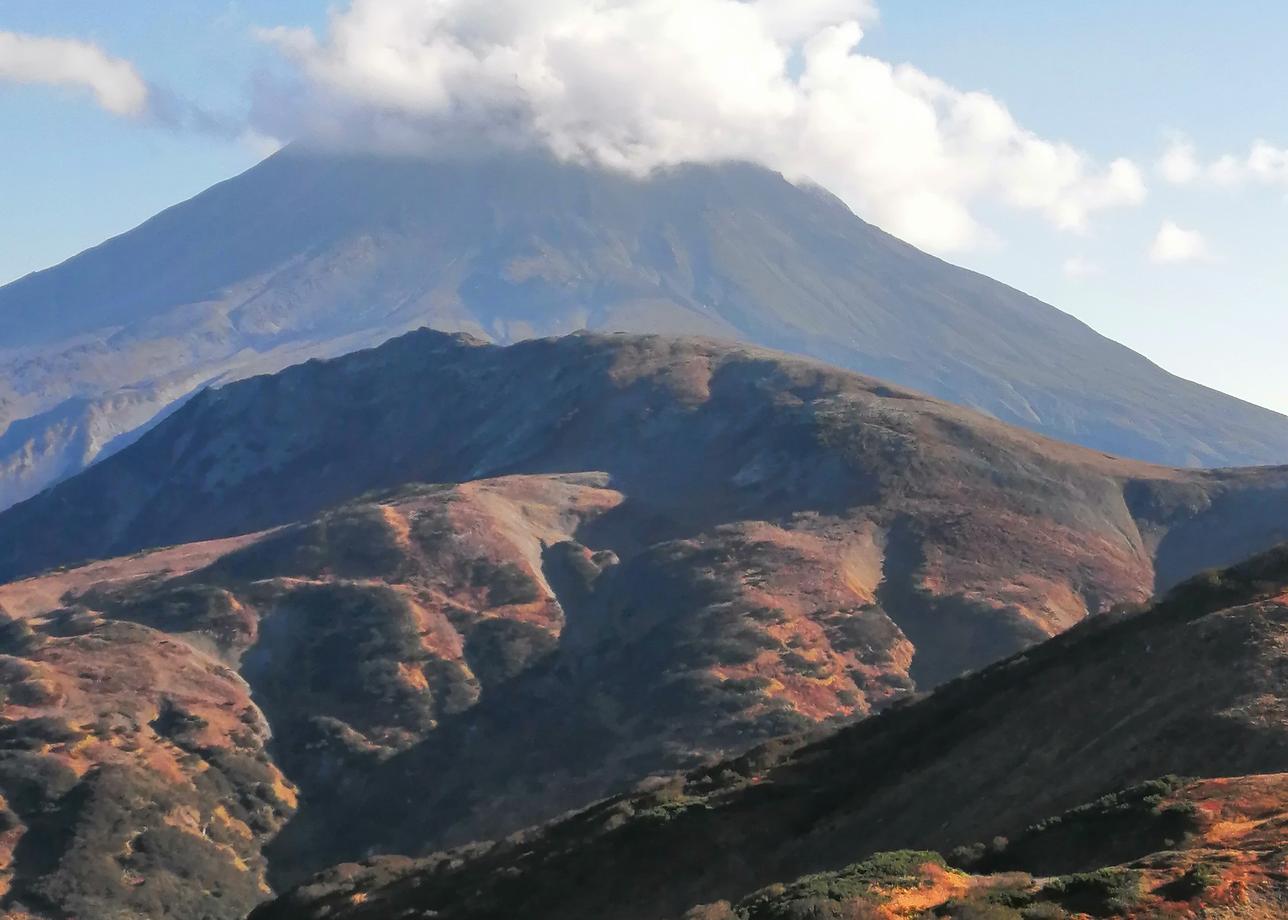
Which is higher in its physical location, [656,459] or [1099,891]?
[656,459]

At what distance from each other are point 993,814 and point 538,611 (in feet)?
212

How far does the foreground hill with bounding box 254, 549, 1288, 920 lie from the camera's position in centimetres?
2212

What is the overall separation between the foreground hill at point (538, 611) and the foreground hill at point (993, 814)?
18242 millimetres

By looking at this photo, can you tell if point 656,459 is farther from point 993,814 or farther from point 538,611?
point 993,814

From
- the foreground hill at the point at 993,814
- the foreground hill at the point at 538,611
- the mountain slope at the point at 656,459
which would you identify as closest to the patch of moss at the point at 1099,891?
the foreground hill at the point at 993,814

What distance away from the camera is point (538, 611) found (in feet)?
313

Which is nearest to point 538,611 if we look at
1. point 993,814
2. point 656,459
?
point 656,459

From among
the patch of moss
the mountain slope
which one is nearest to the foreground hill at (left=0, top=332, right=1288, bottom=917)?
the mountain slope

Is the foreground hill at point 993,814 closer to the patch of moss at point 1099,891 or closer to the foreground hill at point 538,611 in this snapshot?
the patch of moss at point 1099,891

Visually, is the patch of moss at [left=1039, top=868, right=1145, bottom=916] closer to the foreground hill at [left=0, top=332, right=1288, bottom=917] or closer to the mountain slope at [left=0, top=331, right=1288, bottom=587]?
the foreground hill at [left=0, top=332, right=1288, bottom=917]

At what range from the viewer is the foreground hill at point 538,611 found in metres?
71.9

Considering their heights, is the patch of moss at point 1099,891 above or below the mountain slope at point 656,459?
below

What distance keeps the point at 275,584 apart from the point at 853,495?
47508mm

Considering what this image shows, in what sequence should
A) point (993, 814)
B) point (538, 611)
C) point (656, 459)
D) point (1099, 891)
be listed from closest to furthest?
1. point (1099, 891)
2. point (993, 814)
3. point (538, 611)
4. point (656, 459)
